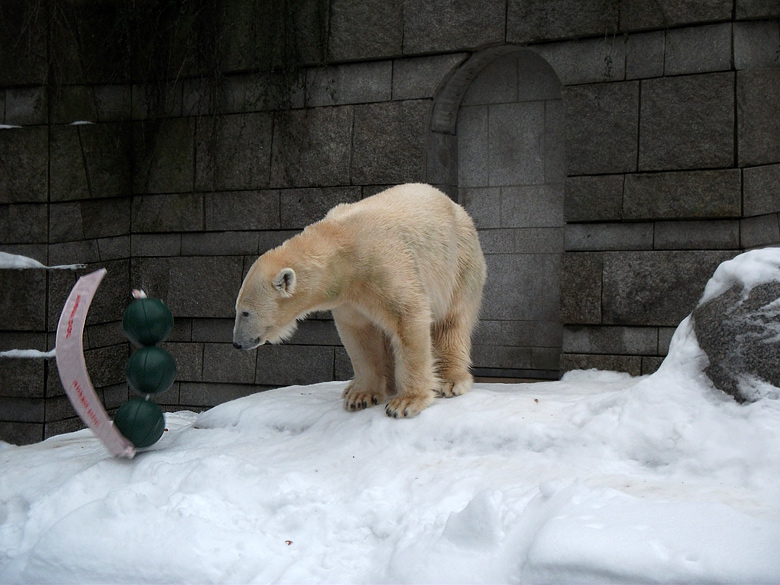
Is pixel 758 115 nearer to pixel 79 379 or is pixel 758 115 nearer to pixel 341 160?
pixel 341 160

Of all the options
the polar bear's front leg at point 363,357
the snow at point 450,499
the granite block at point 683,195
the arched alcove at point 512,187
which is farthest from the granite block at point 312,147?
the snow at point 450,499

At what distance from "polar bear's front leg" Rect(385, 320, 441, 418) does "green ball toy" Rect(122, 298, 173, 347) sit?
1147 millimetres

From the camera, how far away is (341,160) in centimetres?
628

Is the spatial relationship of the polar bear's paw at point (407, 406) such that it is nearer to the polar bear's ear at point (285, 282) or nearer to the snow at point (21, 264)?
the polar bear's ear at point (285, 282)

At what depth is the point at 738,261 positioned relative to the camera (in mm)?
3320

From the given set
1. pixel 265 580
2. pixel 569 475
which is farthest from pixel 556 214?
pixel 265 580

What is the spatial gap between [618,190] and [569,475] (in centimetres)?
301

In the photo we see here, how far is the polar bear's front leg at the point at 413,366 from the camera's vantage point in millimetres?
3938

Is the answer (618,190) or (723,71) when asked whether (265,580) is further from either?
(723,71)

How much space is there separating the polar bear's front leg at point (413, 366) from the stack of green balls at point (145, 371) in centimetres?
112

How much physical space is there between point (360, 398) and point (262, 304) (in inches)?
30.9

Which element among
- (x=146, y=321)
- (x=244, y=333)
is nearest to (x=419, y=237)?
(x=244, y=333)

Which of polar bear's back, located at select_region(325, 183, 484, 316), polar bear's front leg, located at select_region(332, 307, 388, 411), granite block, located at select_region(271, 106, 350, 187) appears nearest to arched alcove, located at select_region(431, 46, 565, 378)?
granite block, located at select_region(271, 106, 350, 187)

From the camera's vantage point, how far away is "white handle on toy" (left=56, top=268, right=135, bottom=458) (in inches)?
145
